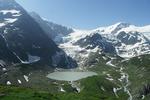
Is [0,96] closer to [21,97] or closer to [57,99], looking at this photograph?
[21,97]

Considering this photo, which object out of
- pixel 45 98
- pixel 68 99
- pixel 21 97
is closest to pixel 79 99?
pixel 68 99

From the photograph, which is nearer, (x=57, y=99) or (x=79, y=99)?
(x=57, y=99)

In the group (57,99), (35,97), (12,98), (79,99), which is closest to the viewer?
(12,98)

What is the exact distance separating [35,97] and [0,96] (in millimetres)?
14051

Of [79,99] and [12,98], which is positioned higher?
[12,98]

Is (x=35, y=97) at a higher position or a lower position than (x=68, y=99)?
higher

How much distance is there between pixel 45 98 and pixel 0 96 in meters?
18.9

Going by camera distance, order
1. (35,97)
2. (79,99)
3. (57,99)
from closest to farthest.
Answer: (35,97), (57,99), (79,99)

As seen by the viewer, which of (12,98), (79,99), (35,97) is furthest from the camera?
(79,99)

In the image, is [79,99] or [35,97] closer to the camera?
[35,97]

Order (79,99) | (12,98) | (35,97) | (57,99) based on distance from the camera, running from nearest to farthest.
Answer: (12,98), (35,97), (57,99), (79,99)

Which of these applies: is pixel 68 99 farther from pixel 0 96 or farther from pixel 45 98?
pixel 0 96

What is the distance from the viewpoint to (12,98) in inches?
4304

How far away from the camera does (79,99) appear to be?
5546 inches
